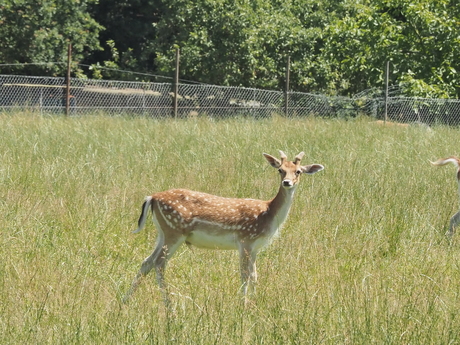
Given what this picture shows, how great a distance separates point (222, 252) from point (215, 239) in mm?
714

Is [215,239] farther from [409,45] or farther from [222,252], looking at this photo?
[409,45]

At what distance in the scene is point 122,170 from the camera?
8.62 meters

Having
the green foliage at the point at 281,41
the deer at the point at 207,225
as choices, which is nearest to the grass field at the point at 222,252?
the deer at the point at 207,225

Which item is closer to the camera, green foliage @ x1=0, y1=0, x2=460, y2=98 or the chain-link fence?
the chain-link fence

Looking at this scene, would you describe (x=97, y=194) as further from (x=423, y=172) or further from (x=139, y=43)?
(x=139, y=43)

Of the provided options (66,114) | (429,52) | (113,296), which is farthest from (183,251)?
(429,52)

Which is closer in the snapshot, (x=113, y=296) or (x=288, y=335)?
(x=288, y=335)

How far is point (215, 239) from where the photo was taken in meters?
5.52

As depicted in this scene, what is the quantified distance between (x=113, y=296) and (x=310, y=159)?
5.41 m

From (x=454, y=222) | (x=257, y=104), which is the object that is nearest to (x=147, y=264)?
A: (x=454, y=222)

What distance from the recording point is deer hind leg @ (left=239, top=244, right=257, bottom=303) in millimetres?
5137

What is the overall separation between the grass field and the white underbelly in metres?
0.18

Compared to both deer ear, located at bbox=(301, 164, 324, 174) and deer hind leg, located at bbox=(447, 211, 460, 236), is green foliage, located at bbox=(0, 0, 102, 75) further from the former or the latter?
deer ear, located at bbox=(301, 164, 324, 174)

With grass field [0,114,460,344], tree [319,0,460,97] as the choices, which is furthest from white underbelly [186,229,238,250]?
tree [319,0,460,97]
